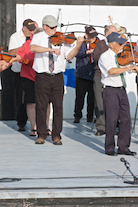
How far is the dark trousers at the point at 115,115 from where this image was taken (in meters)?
5.20

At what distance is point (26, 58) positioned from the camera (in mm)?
6348

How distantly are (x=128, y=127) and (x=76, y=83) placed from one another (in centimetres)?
285

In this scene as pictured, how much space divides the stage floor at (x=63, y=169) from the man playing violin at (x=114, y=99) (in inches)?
9.6

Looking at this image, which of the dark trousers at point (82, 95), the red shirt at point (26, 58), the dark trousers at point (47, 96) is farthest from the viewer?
the dark trousers at point (82, 95)

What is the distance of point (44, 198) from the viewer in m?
3.55

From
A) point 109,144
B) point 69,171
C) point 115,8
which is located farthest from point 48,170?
point 115,8

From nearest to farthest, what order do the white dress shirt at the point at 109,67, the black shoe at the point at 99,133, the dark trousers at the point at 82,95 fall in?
the white dress shirt at the point at 109,67
the black shoe at the point at 99,133
the dark trousers at the point at 82,95

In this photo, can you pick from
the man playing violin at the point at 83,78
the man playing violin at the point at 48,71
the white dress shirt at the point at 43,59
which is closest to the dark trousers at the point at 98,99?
the man playing violin at the point at 83,78

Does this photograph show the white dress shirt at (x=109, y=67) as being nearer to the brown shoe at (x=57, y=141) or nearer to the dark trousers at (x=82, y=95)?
the brown shoe at (x=57, y=141)

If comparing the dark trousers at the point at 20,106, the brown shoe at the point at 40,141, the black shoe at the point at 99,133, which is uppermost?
the dark trousers at the point at 20,106

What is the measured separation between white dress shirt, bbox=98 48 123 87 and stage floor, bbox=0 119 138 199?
2.98 ft

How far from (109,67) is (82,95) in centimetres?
289

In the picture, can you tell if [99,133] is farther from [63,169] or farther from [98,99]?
[63,169]

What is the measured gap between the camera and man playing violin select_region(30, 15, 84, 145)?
5.71 m
